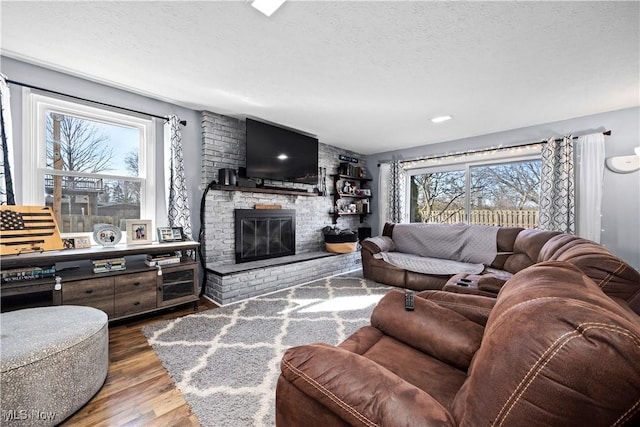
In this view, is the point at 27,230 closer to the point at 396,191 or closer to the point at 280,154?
the point at 280,154

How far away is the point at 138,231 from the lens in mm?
2711

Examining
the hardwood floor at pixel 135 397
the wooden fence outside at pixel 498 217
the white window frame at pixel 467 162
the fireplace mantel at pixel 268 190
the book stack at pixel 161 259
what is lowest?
the hardwood floor at pixel 135 397

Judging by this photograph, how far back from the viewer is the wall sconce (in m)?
2.98

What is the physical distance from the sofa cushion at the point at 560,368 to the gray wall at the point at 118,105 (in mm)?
3346

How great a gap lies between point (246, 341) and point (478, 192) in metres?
4.22

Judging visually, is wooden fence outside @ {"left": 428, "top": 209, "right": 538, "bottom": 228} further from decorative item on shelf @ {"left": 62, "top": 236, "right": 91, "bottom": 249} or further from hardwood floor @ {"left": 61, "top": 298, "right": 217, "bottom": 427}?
decorative item on shelf @ {"left": 62, "top": 236, "right": 91, "bottom": 249}

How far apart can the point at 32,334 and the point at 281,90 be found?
258cm

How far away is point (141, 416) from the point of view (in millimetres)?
1404

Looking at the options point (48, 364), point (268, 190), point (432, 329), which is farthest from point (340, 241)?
point (48, 364)

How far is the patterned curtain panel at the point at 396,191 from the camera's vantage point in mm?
5059

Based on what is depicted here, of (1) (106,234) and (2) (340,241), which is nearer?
(1) (106,234)

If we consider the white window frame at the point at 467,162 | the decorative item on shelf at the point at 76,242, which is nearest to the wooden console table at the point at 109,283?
the decorative item on shelf at the point at 76,242

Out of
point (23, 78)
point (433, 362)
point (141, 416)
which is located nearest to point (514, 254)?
point (433, 362)

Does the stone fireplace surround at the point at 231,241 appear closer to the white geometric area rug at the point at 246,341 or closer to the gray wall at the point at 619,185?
the white geometric area rug at the point at 246,341
